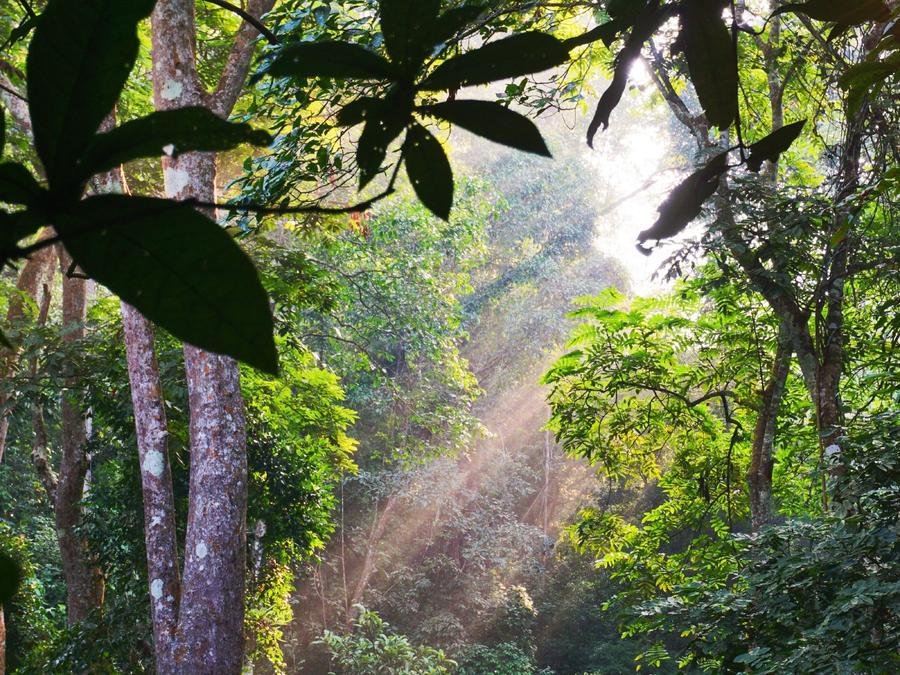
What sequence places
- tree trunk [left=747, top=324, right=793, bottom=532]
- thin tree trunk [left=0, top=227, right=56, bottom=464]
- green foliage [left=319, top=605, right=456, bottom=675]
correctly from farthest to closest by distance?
green foliage [left=319, top=605, right=456, bottom=675] → thin tree trunk [left=0, top=227, right=56, bottom=464] → tree trunk [left=747, top=324, right=793, bottom=532]

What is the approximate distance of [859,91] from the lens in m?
0.51

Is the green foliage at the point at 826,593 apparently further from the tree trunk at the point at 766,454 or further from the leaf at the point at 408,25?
the leaf at the point at 408,25

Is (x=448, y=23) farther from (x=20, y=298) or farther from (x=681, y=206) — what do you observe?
(x=20, y=298)

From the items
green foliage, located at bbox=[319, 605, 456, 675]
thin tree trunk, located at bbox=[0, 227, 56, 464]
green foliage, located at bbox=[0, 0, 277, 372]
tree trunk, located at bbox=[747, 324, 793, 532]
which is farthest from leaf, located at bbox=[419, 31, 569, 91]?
green foliage, located at bbox=[319, 605, 456, 675]

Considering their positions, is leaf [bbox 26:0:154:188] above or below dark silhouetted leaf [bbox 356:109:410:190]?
below

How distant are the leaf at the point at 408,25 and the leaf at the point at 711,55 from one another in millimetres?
174

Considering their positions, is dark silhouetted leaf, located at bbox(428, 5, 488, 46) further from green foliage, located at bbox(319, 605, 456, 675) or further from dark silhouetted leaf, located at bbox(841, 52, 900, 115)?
green foliage, located at bbox(319, 605, 456, 675)

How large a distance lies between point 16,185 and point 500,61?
0.16 m

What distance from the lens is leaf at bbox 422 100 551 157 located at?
27 centimetres

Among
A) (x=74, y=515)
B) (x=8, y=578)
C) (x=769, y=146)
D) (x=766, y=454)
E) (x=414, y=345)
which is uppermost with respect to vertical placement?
(x=414, y=345)

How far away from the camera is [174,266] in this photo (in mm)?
177

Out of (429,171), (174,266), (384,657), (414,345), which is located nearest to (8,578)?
(174,266)

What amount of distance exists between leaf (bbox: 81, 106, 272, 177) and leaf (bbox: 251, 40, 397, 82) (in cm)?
8

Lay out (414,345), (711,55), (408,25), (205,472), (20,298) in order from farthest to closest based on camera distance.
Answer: (414,345), (20,298), (205,472), (711,55), (408,25)
